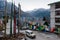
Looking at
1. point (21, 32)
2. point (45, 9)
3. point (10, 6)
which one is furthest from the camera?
point (45, 9)

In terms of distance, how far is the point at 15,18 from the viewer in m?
2.67

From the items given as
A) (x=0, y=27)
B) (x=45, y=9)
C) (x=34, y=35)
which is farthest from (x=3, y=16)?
(x=45, y=9)

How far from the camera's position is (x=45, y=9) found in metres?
3.03

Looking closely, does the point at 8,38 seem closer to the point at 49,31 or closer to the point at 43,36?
the point at 43,36

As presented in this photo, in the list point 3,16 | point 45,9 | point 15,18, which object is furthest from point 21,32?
point 45,9

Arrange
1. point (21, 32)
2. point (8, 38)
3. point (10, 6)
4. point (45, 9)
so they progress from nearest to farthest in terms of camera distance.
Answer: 1. point (8, 38)
2. point (10, 6)
3. point (21, 32)
4. point (45, 9)

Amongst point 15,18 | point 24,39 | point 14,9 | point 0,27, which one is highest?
point 14,9

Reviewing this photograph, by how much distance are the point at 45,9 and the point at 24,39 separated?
0.86 m

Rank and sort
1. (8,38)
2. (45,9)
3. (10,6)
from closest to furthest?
(8,38) → (10,6) → (45,9)

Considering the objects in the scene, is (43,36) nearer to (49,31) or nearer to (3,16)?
(49,31)

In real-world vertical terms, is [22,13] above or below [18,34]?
above

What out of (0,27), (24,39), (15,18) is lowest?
(24,39)

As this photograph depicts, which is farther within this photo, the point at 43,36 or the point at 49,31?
the point at 49,31

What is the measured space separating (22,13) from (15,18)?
0.78 ft
